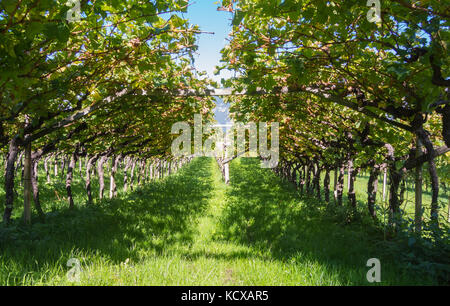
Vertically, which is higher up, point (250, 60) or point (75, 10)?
point (250, 60)

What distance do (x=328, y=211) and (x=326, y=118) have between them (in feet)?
10.3

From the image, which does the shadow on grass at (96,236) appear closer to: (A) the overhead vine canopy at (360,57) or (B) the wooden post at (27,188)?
(B) the wooden post at (27,188)

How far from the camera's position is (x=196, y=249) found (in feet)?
14.6

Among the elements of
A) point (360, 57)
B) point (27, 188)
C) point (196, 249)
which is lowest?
point (196, 249)

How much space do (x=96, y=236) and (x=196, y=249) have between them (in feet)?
7.05

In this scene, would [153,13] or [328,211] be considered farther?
[328,211]

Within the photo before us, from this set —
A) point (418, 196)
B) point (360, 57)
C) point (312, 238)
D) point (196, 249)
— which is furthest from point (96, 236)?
point (418, 196)

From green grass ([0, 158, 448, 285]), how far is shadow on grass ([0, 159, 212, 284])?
2 cm

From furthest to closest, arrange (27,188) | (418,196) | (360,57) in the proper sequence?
(27,188) < (418,196) < (360,57)

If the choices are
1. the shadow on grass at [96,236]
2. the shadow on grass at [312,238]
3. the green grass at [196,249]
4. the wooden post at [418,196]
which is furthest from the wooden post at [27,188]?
the wooden post at [418,196]

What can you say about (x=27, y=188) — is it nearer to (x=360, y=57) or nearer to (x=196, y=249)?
(x=196, y=249)

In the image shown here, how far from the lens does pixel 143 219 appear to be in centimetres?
652
